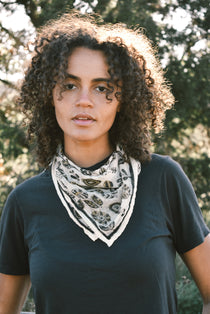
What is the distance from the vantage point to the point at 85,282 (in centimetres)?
169

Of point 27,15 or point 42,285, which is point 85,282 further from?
point 27,15

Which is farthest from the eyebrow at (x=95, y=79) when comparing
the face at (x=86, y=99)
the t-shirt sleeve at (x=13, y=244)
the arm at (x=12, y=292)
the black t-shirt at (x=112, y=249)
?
the arm at (x=12, y=292)

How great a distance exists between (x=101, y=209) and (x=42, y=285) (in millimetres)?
380

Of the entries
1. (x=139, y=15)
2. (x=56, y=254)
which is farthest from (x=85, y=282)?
(x=139, y=15)

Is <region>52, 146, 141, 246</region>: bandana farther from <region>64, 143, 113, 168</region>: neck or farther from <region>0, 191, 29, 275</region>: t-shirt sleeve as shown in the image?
<region>0, 191, 29, 275</region>: t-shirt sleeve

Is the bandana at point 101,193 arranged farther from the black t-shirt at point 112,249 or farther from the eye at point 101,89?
the eye at point 101,89

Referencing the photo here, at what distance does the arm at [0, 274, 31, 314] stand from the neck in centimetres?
57

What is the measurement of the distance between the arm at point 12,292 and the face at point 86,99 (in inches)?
26.7

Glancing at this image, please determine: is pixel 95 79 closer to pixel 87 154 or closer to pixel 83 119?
pixel 83 119

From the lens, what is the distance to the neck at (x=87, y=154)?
198cm

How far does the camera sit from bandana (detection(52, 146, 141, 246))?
177cm

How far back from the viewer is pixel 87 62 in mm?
1844

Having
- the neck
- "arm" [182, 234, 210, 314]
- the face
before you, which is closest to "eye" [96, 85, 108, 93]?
the face

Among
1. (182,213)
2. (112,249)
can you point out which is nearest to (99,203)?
(112,249)
